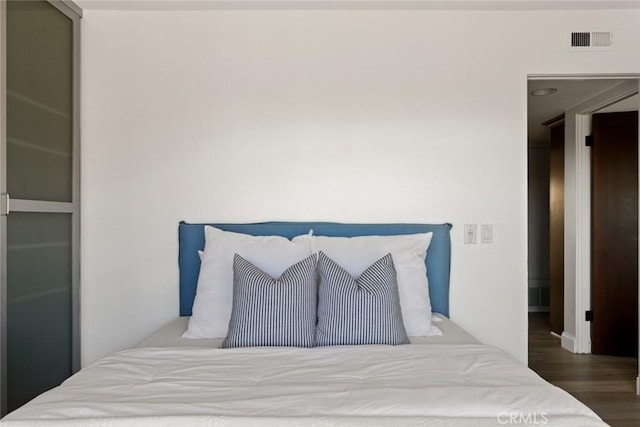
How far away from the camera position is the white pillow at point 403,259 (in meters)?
2.32

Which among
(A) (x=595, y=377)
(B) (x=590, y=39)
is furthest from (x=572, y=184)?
(B) (x=590, y=39)

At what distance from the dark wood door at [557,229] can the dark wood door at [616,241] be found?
1.98 feet

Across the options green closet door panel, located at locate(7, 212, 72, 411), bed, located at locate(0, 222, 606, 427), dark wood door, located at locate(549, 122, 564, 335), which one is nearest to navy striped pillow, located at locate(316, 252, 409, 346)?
bed, located at locate(0, 222, 606, 427)

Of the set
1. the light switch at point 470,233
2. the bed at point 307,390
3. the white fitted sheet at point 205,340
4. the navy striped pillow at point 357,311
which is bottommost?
the white fitted sheet at point 205,340

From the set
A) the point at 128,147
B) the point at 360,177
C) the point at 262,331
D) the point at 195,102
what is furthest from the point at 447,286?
the point at 128,147

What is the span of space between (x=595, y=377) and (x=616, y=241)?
1204 mm

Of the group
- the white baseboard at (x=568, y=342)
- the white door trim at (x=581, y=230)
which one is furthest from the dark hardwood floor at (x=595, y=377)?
the white door trim at (x=581, y=230)

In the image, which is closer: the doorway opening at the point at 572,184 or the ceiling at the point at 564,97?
the ceiling at the point at 564,97

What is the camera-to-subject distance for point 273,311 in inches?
79.7

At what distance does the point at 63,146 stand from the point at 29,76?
0.42 metres

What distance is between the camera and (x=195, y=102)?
2.78m

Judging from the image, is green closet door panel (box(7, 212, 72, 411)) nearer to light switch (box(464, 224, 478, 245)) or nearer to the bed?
the bed

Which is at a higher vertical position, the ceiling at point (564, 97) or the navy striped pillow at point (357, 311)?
the ceiling at point (564, 97)

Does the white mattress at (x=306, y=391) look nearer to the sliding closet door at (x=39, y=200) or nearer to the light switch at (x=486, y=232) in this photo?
the sliding closet door at (x=39, y=200)
